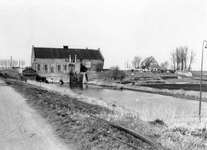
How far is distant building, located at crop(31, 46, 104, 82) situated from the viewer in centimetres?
7750

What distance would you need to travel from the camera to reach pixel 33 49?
3263 inches

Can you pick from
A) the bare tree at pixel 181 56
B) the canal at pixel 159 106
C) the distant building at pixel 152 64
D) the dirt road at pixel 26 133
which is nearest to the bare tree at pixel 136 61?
the distant building at pixel 152 64

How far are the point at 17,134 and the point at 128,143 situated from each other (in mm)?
3619

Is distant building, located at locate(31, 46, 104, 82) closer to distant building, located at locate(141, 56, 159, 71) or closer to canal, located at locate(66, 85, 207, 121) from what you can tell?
distant building, located at locate(141, 56, 159, 71)

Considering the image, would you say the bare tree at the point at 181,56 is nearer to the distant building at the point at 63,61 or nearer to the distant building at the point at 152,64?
the distant building at the point at 152,64

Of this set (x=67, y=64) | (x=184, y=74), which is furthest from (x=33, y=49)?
(x=184, y=74)

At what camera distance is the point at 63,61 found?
3228 inches

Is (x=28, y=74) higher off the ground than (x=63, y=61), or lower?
lower

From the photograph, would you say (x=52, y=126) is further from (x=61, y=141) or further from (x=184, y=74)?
(x=184, y=74)

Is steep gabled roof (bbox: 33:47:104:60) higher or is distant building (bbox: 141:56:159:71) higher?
steep gabled roof (bbox: 33:47:104:60)

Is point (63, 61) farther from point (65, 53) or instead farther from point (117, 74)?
point (117, 74)

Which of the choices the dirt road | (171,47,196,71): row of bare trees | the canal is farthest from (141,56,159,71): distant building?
the dirt road

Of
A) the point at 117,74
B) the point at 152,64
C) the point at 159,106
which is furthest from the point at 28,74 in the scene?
the point at 152,64

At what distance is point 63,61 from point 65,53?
461cm
